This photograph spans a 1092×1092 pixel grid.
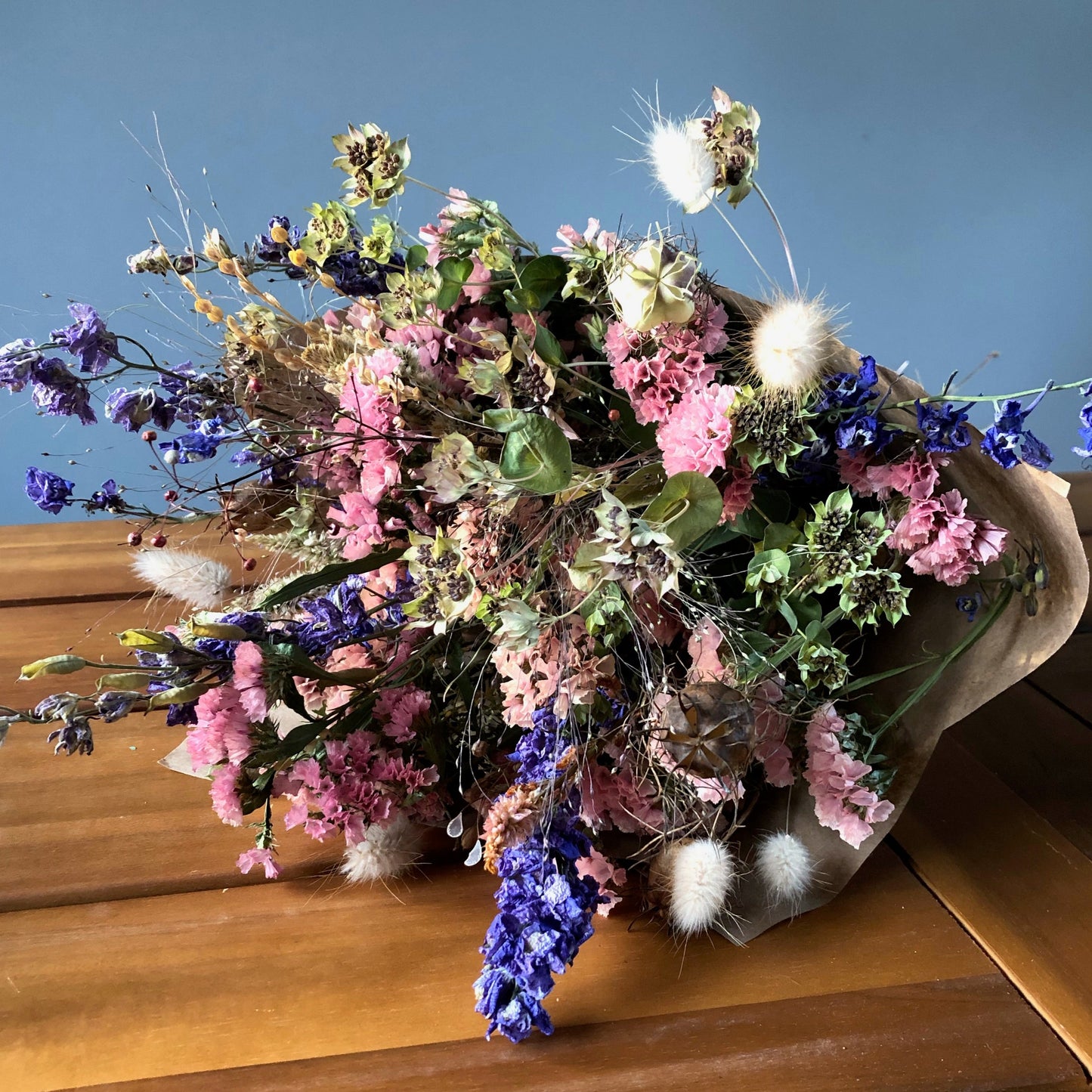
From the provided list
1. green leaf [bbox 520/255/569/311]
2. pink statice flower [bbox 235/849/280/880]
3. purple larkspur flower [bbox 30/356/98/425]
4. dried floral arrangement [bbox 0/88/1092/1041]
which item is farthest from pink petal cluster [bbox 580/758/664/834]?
purple larkspur flower [bbox 30/356/98/425]

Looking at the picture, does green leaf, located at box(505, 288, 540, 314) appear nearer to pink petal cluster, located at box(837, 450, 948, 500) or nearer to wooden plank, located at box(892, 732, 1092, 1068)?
pink petal cluster, located at box(837, 450, 948, 500)

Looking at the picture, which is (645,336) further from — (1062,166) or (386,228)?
(1062,166)

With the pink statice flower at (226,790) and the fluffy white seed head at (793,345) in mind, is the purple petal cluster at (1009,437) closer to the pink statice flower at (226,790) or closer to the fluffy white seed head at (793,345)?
the fluffy white seed head at (793,345)

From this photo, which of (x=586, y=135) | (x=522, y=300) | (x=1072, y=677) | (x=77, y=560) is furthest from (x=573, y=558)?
(x=586, y=135)

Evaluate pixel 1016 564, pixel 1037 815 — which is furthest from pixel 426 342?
pixel 1037 815

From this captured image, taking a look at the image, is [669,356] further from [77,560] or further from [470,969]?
[77,560]

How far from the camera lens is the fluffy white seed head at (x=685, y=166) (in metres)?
0.51

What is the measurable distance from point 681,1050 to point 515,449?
33cm

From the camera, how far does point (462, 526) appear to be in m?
0.60

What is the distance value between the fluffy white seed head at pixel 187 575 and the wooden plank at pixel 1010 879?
570mm

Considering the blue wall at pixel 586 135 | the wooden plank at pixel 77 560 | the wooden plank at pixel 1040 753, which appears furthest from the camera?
the blue wall at pixel 586 135

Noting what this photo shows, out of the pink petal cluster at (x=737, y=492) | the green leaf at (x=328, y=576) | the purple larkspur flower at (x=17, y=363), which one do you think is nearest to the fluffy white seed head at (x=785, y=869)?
the pink petal cluster at (x=737, y=492)

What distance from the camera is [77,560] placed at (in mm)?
1167

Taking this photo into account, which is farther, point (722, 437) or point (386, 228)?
point (386, 228)
